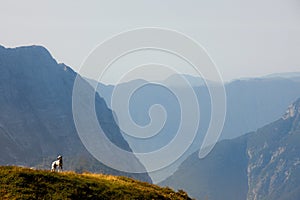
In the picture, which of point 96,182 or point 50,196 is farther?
point 96,182

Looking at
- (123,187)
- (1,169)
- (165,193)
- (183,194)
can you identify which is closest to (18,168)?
(1,169)

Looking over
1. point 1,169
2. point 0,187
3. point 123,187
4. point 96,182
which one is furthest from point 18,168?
point 123,187

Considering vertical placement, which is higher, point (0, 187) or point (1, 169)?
point (1, 169)

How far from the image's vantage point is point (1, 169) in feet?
143

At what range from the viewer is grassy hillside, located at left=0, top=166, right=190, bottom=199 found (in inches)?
1572

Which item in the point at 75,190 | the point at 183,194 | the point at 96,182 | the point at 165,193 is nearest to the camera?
the point at 75,190

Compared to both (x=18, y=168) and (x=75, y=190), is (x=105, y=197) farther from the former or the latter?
(x=18, y=168)

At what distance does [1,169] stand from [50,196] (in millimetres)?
6651

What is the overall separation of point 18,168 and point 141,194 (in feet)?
40.8

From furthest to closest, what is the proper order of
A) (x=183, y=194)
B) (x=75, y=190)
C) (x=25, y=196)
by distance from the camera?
(x=183, y=194)
(x=75, y=190)
(x=25, y=196)

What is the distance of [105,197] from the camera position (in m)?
43.0

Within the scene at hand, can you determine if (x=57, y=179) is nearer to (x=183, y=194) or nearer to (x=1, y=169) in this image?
(x=1, y=169)

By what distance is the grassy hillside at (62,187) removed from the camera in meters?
39.9

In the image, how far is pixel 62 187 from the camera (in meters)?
42.2
